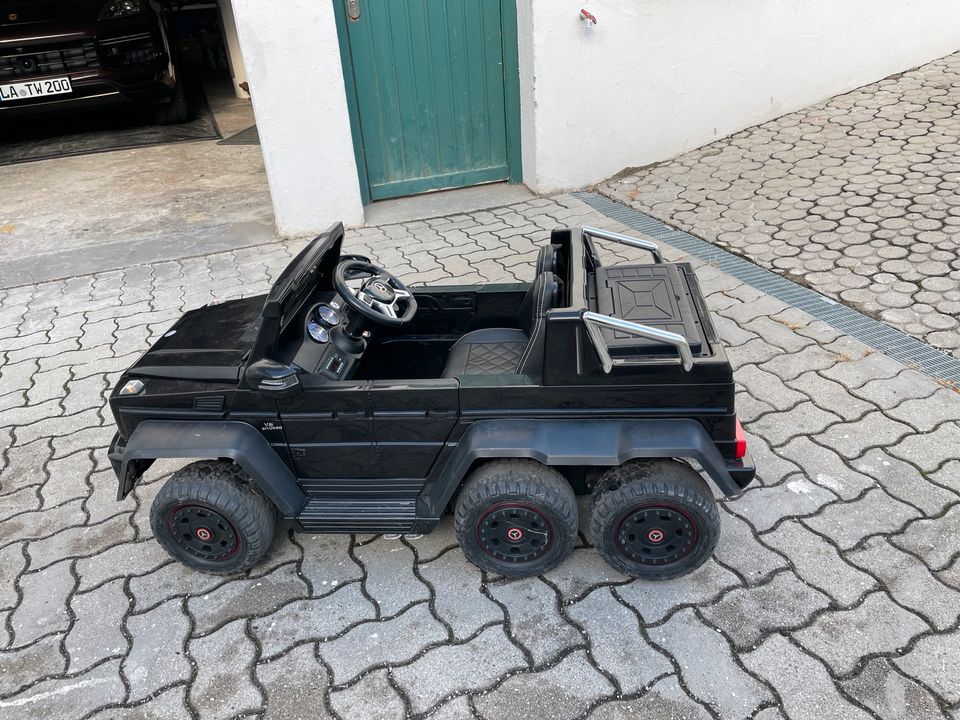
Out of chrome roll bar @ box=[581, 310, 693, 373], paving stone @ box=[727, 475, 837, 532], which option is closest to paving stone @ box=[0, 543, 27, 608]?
chrome roll bar @ box=[581, 310, 693, 373]

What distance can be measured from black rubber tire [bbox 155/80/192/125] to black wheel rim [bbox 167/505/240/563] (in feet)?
27.2

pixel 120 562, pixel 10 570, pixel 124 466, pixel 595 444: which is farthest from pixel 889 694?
pixel 10 570

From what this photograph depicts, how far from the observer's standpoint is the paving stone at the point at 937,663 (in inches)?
86.9

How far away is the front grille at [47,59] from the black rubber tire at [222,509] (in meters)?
7.24

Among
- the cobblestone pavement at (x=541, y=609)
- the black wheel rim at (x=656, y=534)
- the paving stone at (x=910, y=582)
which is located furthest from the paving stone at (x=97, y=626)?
the paving stone at (x=910, y=582)

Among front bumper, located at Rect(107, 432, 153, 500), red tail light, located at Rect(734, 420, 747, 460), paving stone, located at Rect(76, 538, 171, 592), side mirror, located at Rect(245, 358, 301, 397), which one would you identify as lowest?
paving stone, located at Rect(76, 538, 171, 592)

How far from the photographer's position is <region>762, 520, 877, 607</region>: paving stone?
2.55 metres

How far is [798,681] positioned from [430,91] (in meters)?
5.09

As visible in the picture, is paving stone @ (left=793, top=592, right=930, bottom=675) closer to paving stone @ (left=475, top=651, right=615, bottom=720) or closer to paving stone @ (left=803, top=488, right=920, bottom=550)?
paving stone @ (left=803, top=488, right=920, bottom=550)

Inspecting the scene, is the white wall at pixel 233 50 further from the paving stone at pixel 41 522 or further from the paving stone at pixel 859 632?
the paving stone at pixel 859 632

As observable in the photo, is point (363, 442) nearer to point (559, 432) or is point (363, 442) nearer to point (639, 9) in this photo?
point (559, 432)

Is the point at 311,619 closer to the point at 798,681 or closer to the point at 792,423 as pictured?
the point at 798,681

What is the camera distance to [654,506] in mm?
2455

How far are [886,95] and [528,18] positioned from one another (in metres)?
3.50
